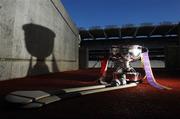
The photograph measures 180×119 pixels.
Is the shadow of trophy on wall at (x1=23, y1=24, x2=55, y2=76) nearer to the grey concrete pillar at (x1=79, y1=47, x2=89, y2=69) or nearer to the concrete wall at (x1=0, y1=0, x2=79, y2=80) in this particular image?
the concrete wall at (x1=0, y1=0, x2=79, y2=80)

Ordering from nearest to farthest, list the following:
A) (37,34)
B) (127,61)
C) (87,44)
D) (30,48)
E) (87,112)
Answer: (87,112), (127,61), (30,48), (37,34), (87,44)

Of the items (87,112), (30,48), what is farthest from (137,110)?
(30,48)

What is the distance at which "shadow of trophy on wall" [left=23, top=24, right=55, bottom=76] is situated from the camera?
7027 mm

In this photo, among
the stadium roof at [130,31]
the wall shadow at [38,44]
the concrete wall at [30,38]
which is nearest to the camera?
the concrete wall at [30,38]

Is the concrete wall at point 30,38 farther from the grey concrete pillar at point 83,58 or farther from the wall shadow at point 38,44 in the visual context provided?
the grey concrete pillar at point 83,58

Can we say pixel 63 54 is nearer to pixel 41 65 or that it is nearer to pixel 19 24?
pixel 41 65

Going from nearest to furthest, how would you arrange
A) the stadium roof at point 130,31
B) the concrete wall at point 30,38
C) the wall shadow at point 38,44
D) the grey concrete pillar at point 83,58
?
the concrete wall at point 30,38 → the wall shadow at point 38,44 → the grey concrete pillar at point 83,58 → the stadium roof at point 130,31

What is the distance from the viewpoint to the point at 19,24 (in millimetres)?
6238

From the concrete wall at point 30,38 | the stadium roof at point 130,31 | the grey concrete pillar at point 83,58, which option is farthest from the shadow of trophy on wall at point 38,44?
the stadium roof at point 130,31

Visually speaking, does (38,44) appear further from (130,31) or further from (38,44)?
(130,31)

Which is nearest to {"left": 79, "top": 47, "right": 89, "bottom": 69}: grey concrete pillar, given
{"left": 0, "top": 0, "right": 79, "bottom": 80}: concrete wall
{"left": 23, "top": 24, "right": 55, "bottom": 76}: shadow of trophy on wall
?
{"left": 0, "top": 0, "right": 79, "bottom": 80}: concrete wall

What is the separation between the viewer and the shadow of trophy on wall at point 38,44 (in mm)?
7027

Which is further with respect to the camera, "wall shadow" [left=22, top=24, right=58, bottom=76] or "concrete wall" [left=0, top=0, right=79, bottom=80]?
"wall shadow" [left=22, top=24, right=58, bottom=76]

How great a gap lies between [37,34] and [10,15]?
2.06 meters
